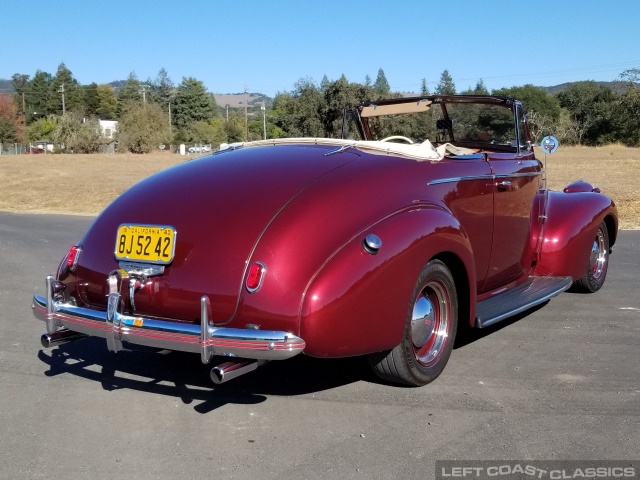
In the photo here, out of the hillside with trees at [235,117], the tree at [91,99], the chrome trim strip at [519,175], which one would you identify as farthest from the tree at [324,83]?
the tree at [91,99]

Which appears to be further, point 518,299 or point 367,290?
point 518,299

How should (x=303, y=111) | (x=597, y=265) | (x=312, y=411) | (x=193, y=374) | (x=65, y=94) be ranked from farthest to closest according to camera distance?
(x=65, y=94)
(x=303, y=111)
(x=597, y=265)
(x=193, y=374)
(x=312, y=411)

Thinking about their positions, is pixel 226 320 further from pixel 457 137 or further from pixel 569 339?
pixel 457 137

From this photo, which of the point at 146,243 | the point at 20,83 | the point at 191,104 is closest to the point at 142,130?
the point at 191,104

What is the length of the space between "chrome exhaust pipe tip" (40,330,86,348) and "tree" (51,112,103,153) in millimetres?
52398

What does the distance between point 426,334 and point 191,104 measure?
108749 millimetres

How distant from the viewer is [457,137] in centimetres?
614

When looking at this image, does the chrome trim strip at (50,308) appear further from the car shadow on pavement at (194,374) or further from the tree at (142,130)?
the tree at (142,130)

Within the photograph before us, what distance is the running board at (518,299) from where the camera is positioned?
457 centimetres

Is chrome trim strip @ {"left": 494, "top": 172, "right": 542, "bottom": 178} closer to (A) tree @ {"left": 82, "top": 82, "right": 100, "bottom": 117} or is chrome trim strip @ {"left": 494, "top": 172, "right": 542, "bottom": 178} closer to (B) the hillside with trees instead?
(B) the hillside with trees

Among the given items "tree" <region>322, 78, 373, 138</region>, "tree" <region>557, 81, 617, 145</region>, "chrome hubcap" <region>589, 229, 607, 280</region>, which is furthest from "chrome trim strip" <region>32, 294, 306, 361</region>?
"tree" <region>557, 81, 617, 145</region>

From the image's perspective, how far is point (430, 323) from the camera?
420 centimetres

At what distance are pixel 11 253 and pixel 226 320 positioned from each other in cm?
719

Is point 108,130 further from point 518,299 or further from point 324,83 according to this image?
point 518,299
